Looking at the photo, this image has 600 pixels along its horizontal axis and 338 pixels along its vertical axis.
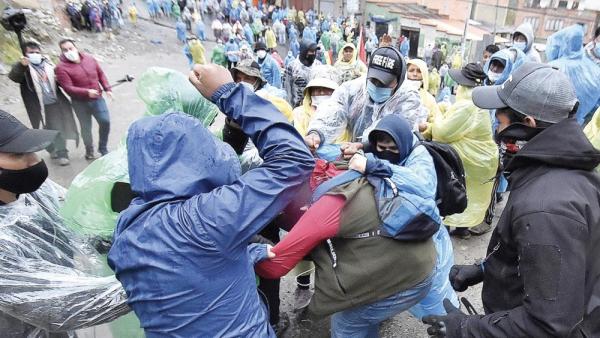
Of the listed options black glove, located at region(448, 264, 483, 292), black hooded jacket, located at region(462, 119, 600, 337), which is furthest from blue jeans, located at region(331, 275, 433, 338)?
black hooded jacket, located at region(462, 119, 600, 337)

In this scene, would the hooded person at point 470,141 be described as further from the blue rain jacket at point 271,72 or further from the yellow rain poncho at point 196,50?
the yellow rain poncho at point 196,50

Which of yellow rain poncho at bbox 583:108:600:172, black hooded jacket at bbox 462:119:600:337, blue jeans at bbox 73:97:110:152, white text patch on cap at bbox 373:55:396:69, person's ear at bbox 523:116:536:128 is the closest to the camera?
black hooded jacket at bbox 462:119:600:337

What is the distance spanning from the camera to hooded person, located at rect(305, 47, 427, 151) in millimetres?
2760

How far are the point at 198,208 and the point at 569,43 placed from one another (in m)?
5.40

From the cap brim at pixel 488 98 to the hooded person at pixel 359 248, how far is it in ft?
A: 1.45

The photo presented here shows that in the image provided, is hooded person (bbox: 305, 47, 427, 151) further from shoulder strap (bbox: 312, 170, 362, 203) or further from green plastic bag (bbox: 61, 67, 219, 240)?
green plastic bag (bbox: 61, 67, 219, 240)

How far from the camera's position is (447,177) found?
233 cm

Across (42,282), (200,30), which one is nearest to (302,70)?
(42,282)

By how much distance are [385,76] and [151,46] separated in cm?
1700

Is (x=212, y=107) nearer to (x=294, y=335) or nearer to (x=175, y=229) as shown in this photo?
(x=175, y=229)

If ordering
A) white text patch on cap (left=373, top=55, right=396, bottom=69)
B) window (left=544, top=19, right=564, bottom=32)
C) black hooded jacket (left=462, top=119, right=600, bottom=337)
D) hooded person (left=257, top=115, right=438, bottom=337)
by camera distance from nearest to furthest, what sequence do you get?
black hooded jacket (left=462, top=119, right=600, bottom=337)
hooded person (left=257, top=115, right=438, bottom=337)
white text patch on cap (left=373, top=55, right=396, bottom=69)
window (left=544, top=19, right=564, bottom=32)

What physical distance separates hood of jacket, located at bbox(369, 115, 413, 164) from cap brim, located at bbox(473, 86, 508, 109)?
17.0 inches

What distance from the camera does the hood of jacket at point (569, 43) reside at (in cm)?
473

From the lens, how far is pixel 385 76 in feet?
9.04
